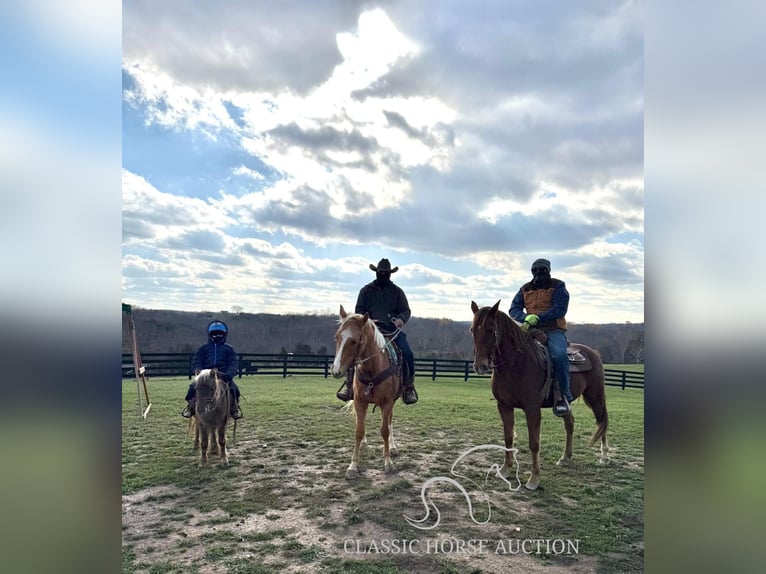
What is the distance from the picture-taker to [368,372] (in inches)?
178

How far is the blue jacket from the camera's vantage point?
4.34 meters

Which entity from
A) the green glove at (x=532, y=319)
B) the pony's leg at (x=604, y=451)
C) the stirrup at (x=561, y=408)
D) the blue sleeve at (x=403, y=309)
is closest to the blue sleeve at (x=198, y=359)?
the blue sleeve at (x=403, y=309)

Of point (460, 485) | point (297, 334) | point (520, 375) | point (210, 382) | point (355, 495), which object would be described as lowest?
point (355, 495)

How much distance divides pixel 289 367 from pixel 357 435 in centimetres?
112

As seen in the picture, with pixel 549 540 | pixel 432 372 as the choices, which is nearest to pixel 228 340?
pixel 432 372

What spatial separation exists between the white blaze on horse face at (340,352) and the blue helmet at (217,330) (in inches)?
49.5

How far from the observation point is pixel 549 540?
351 cm

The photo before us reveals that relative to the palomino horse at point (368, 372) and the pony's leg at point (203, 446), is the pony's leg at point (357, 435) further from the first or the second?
the pony's leg at point (203, 446)

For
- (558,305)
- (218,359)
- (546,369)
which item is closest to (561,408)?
(546,369)

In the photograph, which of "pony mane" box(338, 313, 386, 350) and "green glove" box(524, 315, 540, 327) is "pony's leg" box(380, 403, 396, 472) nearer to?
"pony mane" box(338, 313, 386, 350)

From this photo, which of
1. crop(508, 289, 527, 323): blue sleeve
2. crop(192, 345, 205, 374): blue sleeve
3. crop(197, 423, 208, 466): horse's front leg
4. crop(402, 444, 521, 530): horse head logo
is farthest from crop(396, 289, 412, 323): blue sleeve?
crop(197, 423, 208, 466): horse's front leg

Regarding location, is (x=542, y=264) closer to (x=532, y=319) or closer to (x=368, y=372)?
(x=532, y=319)
